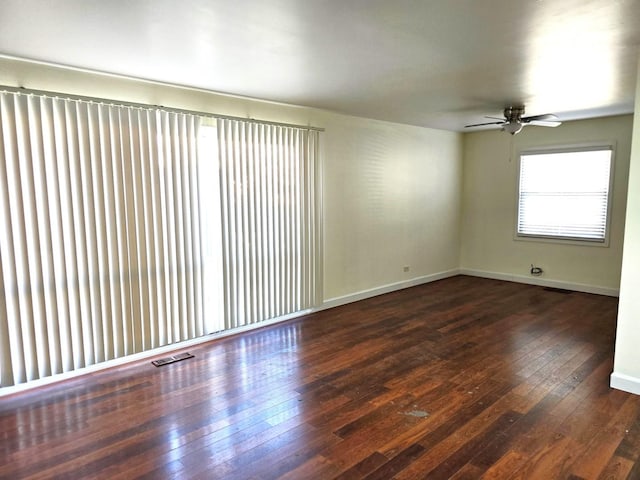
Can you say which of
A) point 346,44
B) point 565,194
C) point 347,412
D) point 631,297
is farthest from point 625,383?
point 565,194

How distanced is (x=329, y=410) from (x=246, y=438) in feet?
2.04

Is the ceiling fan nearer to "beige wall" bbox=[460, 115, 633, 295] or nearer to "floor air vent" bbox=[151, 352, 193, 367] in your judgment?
"beige wall" bbox=[460, 115, 633, 295]

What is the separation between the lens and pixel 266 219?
15.0ft

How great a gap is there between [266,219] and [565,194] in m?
4.78

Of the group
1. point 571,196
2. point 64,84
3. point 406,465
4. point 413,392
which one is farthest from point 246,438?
point 571,196

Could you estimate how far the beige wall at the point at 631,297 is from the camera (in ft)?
9.85

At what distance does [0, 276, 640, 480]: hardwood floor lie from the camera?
229 centimetres

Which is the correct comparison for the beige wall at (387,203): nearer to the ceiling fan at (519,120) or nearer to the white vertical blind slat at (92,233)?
the ceiling fan at (519,120)

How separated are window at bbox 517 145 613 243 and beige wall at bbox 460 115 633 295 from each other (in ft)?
0.42

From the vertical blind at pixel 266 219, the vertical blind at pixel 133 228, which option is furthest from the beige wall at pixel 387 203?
the vertical blind at pixel 133 228

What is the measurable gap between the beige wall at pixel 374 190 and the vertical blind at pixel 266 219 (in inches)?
11.0

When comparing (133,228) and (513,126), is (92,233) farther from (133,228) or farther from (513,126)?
(513,126)

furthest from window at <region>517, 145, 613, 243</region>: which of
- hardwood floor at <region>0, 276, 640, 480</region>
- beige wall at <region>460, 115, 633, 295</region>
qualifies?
hardwood floor at <region>0, 276, 640, 480</region>

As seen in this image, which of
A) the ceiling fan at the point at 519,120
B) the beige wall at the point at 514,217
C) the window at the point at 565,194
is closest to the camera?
the ceiling fan at the point at 519,120
